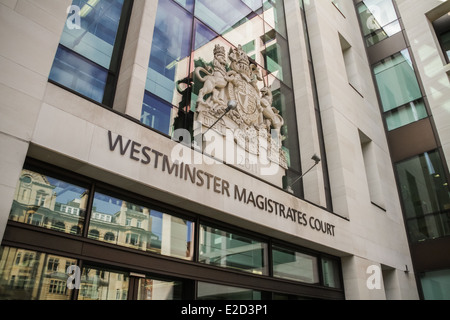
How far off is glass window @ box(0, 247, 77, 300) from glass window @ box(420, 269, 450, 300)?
580 inches

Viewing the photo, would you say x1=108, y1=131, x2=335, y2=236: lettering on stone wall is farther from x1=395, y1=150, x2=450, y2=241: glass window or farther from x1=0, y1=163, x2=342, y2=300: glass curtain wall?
x1=395, y1=150, x2=450, y2=241: glass window

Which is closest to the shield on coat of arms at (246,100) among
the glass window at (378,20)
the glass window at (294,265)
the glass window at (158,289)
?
the glass window at (294,265)

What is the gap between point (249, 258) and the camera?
10258mm

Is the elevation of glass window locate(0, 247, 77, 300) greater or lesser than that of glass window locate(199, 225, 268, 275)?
lesser

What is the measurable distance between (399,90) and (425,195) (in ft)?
20.2

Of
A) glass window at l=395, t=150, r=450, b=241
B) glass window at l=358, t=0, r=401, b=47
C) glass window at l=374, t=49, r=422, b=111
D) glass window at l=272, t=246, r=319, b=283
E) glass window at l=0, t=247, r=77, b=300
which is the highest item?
glass window at l=358, t=0, r=401, b=47

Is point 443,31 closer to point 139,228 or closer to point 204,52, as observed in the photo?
point 204,52

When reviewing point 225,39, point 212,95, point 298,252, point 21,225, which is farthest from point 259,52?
point 21,225

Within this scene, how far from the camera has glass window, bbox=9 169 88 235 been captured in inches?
255

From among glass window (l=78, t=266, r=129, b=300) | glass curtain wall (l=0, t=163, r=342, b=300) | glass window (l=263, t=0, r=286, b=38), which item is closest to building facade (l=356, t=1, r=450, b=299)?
glass window (l=263, t=0, r=286, b=38)

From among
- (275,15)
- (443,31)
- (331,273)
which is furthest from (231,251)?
(443,31)

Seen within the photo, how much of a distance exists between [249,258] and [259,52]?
8.88 metres

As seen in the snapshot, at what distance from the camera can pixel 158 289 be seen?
26.5 feet

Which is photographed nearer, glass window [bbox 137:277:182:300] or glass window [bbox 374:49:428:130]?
glass window [bbox 137:277:182:300]
